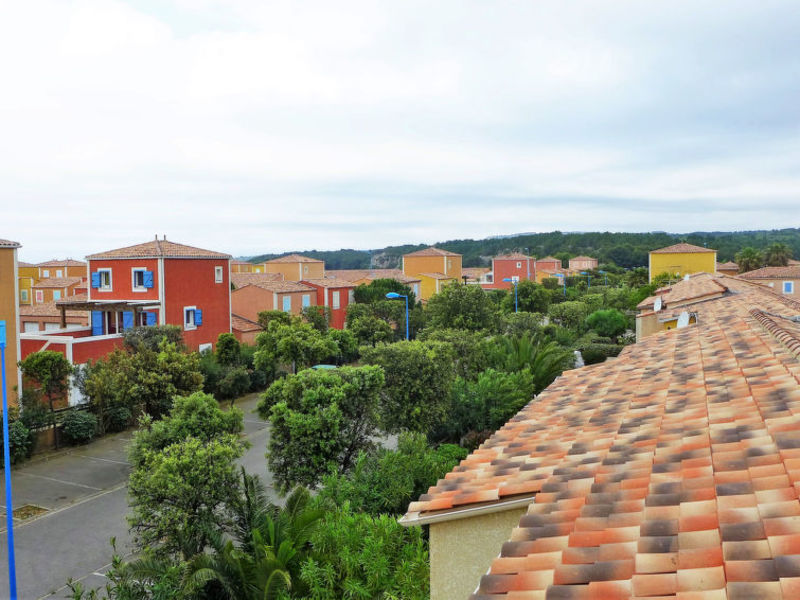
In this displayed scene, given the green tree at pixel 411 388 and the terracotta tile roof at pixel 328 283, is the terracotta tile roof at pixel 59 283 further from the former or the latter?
the green tree at pixel 411 388

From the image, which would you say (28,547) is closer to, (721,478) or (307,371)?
(307,371)

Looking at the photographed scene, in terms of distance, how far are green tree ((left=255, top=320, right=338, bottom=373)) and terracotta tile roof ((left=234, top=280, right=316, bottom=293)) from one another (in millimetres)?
18853

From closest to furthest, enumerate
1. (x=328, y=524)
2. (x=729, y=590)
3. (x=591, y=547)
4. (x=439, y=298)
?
(x=729, y=590) → (x=591, y=547) → (x=328, y=524) → (x=439, y=298)

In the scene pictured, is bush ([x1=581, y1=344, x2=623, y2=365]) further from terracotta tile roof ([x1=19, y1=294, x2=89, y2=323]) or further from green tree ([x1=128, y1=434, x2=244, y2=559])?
terracotta tile roof ([x1=19, y1=294, x2=89, y2=323])

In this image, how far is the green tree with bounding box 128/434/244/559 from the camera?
36.0 feet

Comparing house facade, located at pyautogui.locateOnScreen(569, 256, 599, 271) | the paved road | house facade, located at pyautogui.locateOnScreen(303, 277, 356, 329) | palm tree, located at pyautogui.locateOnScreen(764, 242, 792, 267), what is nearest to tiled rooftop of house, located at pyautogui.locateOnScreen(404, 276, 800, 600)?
the paved road

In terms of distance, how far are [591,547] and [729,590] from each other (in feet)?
3.23

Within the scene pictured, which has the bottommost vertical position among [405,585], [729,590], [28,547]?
[28,547]

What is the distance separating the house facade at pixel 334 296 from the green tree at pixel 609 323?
18871 millimetres

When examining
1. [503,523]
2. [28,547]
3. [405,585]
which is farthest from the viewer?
[28,547]

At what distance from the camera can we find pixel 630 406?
7.03 m

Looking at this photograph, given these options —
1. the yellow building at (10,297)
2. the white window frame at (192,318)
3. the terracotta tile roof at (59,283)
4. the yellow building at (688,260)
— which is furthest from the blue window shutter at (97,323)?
the yellow building at (688,260)

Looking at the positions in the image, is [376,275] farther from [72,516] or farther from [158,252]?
[72,516]

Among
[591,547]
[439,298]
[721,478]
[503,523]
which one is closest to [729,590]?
[591,547]
